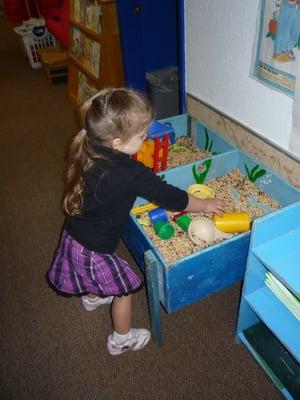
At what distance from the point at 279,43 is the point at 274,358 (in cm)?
104

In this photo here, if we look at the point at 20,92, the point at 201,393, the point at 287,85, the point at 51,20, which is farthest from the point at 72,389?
the point at 51,20

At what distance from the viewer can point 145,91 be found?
213 cm

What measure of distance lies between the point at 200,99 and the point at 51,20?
276cm

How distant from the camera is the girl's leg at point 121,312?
116cm

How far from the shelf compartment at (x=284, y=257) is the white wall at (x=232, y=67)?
480 millimetres

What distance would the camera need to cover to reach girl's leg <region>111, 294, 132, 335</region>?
3.82 feet

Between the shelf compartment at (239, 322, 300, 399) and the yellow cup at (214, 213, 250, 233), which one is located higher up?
the yellow cup at (214, 213, 250, 233)

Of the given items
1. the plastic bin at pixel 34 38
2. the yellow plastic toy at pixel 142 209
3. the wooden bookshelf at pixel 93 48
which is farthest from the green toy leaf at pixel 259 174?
the plastic bin at pixel 34 38

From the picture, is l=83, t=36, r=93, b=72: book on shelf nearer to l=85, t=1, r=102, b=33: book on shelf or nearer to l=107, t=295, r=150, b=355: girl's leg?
l=85, t=1, r=102, b=33: book on shelf

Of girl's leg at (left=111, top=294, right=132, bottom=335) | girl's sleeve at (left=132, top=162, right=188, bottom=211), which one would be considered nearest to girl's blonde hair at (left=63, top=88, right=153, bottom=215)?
girl's sleeve at (left=132, top=162, right=188, bottom=211)

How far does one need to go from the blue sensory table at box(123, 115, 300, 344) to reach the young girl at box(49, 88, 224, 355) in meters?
0.10

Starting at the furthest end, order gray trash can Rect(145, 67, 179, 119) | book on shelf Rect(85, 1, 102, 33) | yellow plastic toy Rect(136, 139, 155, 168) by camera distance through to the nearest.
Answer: book on shelf Rect(85, 1, 102, 33) → gray trash can Rect(145, 67, 179, 119) → yellow plastic toy Rect(136, 139, 155, 168)

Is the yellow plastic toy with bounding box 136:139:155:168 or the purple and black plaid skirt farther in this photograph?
the yellow plastic toy with bounding box 136:139:155:168

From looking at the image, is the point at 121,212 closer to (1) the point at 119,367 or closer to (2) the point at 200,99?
(1) the point at 119,367
